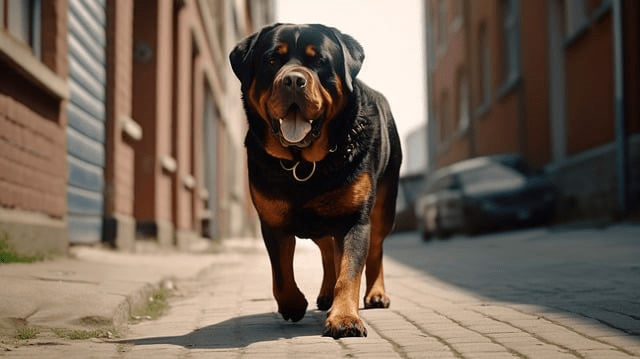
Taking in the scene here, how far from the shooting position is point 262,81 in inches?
157

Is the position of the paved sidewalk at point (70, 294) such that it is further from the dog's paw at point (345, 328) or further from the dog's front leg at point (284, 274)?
the dog's paw at point (345, 328)

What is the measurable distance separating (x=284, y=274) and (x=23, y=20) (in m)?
3.55

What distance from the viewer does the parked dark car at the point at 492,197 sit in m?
14.4

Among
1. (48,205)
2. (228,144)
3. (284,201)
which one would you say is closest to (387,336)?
(284,201)

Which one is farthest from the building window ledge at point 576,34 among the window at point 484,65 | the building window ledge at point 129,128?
the window at point 484,65

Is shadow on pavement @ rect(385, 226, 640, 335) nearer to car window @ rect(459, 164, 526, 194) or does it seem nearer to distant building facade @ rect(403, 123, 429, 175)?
car window @ rect(459, 164, 526, 194)

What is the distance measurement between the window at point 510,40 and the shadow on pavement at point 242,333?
1572 cm

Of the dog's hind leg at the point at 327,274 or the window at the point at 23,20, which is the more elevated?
the window at the point at 23,20

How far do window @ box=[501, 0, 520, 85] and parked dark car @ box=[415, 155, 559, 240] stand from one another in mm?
4653

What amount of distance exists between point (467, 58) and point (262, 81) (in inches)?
885

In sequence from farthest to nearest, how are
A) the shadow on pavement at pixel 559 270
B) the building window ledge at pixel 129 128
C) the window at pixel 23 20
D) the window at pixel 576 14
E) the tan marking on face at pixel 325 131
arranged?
the window at pixel 576 14 < the building window ledge at pixel 129 128 < the window at pixel 23 20 < the shadow on pavement at pixel 559 270 < the tan marking on face at pixel 325 131

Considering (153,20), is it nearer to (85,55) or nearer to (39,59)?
(85,55)

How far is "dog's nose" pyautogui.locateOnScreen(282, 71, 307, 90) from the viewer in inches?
147

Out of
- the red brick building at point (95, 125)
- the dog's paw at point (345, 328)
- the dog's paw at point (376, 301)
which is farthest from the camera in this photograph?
the red brick building at point (95, 125)
